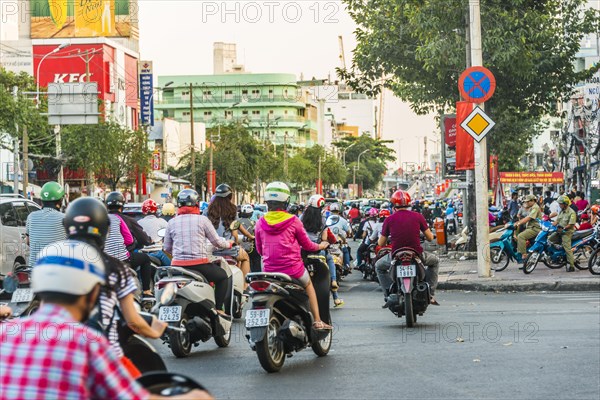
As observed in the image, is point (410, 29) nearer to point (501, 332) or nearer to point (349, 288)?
point (349, 288)

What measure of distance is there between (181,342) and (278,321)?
4.41 feet

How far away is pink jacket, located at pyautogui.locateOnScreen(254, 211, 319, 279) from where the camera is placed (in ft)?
35.9

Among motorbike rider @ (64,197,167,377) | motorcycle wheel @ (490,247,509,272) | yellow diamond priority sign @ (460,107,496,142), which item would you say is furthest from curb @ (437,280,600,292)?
motorbike rider @ (64,197,167,377)

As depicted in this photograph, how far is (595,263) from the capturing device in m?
22.9

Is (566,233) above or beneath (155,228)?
beneath

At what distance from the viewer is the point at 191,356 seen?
38.6 ft

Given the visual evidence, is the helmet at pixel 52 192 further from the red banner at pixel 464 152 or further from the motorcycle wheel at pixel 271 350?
the red banner at pixel 464 152

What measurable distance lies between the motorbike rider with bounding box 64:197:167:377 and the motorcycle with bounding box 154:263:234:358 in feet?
15.6

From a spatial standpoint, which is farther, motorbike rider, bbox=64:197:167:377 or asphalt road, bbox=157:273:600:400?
asphalt road, bbox=157:273:600:400

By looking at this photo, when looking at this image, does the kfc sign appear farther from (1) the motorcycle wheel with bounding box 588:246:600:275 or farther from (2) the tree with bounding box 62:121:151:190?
(1) the motorcycle wheel with bounding box 588:246:600:275

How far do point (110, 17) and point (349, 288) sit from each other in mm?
70107

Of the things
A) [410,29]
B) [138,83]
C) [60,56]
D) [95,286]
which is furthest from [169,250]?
[138,83]

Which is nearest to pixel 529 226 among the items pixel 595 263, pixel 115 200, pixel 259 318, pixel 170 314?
pixel 595 263

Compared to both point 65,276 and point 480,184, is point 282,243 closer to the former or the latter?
point 65,276
